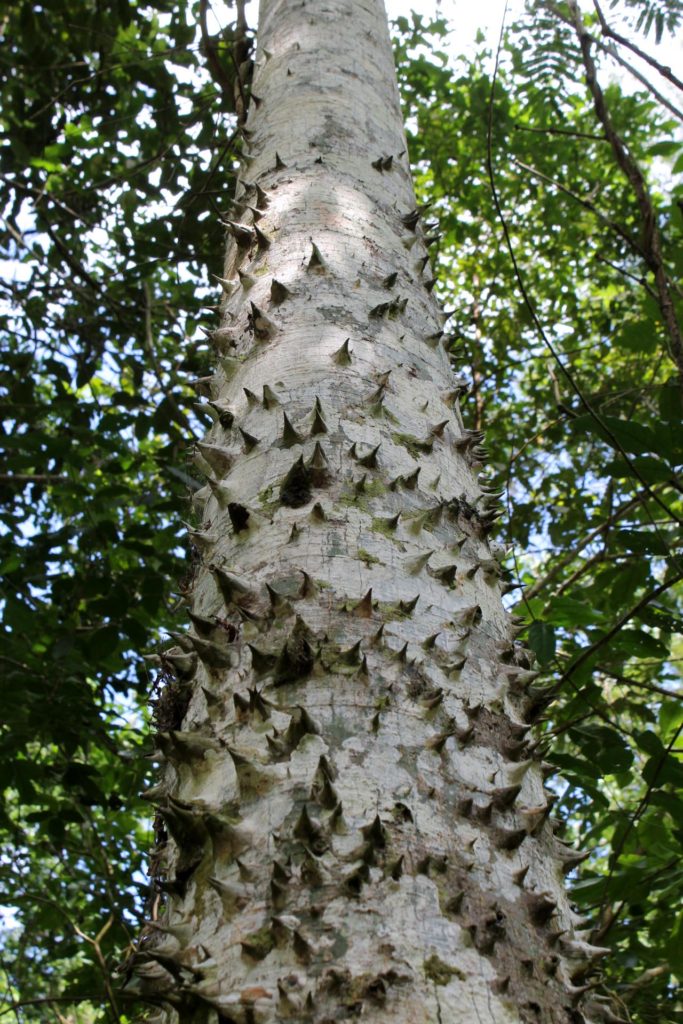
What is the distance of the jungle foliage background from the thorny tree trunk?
483 mm

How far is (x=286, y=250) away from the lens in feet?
6.11

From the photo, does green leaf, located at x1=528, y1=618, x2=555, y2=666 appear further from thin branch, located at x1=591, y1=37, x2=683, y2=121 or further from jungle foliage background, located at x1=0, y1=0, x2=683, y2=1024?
thin branch, located at x1=591, y1=37, x2=683, y2=121

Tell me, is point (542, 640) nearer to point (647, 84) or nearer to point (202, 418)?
point (647, 84)

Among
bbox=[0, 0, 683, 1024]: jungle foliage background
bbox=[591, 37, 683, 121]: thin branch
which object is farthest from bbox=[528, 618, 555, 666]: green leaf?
bbox=[591, 37, 683, 121]: thin branch

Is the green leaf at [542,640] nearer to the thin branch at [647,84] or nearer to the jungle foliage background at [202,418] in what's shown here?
the jungle foliage background at [202,418]

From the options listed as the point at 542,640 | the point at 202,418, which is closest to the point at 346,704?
the point at 542,640

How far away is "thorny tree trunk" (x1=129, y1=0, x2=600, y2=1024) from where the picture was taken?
34.0 inches

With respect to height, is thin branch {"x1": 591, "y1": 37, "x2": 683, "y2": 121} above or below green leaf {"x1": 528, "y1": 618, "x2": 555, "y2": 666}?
above

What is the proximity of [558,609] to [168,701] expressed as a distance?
154 cm

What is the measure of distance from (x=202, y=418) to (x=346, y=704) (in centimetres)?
374

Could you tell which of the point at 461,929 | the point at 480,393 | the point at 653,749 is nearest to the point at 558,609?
the point at 653,749

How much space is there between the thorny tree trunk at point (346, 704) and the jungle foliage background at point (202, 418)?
0.48 metres

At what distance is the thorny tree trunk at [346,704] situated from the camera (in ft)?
2.84

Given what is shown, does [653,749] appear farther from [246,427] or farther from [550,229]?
[550,229]
